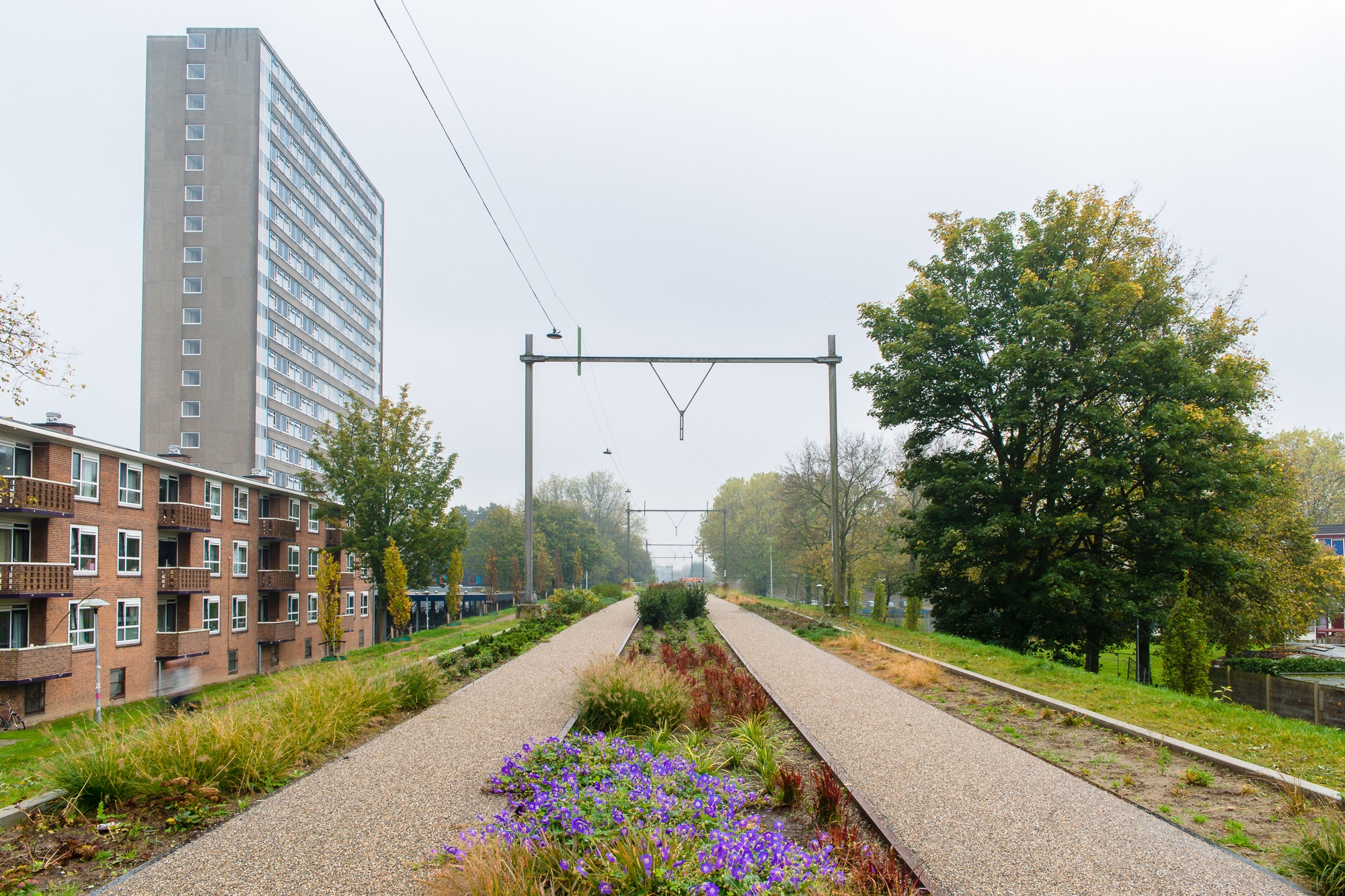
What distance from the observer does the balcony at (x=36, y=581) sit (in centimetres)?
2289

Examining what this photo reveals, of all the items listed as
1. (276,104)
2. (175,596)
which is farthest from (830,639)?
(276,104)

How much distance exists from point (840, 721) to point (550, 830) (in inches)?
214

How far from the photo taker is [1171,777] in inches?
257

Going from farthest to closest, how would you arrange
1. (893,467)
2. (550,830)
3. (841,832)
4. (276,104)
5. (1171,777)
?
(276,104) → (893,467) → (1171,777) → (841,832) → (550,830)

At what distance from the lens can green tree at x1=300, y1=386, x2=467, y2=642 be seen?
38156 mm

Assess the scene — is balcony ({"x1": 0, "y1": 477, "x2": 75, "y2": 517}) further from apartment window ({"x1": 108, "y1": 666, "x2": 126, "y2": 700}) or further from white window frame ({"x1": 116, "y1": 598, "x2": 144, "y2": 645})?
apartment window ({"x1": 108, "y1": 666, "x2": 126, "y2": 700})

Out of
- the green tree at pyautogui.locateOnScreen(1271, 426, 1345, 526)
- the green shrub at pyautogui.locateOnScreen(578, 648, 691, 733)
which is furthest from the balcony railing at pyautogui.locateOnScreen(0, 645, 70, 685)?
the green tree at pyautogui.locateOnScreen(1271, 426, 1345, 526)

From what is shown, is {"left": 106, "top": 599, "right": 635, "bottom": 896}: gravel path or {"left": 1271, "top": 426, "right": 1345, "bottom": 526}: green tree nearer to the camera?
{"left": 106, "top": 599, "right": 635, "bottom": 896}: gravel path

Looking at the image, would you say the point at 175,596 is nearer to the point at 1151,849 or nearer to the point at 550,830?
the point at 550,830

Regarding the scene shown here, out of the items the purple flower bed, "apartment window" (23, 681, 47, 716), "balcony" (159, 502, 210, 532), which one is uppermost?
"balcony" (159, 502, 210, 532)

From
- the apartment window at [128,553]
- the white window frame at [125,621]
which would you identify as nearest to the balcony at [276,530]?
the apartment window at [128,553]

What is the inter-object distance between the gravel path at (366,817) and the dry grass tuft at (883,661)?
5.85 meters

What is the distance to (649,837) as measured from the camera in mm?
3998

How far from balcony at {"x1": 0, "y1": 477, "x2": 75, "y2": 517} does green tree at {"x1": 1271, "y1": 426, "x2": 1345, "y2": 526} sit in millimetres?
75319
